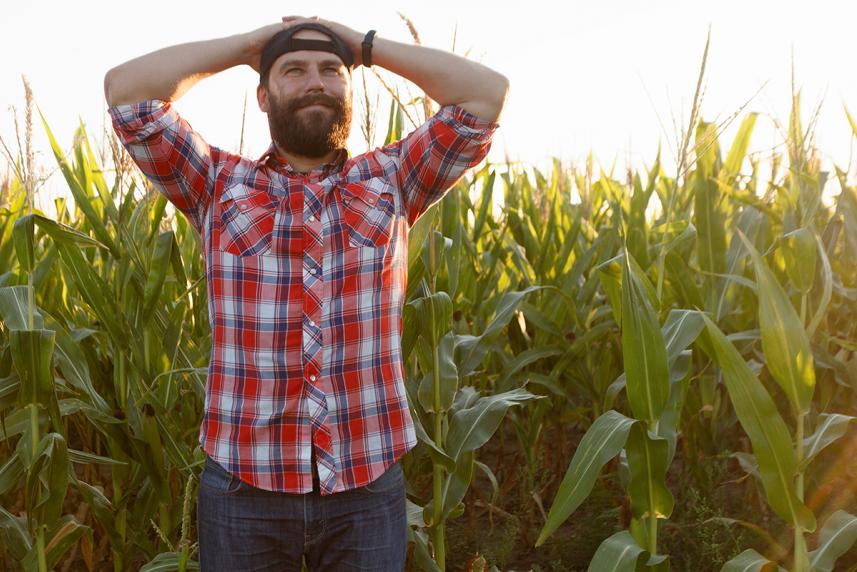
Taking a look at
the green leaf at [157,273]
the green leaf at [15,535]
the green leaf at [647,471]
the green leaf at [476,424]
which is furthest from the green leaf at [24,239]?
the green leaf at [647,471]

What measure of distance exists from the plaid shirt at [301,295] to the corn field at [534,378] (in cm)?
27

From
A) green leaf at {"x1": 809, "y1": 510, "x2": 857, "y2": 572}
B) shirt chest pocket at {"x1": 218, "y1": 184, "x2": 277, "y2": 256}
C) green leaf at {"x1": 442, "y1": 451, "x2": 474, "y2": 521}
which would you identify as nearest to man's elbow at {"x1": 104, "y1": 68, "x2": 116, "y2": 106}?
shirt chest pocket at {"x1": 218, "y1": 184, "x2": 277, "y2": 256}

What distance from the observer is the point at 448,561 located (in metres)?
3.61

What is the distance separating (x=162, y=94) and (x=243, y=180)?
0.95ft

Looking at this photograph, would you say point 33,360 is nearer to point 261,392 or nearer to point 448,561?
point 261,392

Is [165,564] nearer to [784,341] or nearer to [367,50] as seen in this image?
[367,50]

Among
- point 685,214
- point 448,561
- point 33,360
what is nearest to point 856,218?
point 685,214

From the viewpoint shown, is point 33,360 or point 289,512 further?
point 33,360

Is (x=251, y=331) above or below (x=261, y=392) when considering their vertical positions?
above

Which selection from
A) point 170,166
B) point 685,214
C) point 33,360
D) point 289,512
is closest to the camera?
point 289,512

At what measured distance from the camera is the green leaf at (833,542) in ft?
7.93

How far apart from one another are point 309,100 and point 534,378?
1.89 meters

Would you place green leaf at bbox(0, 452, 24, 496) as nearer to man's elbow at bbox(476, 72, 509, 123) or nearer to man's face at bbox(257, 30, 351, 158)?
man's face at bbox(257, 30, 351, 158)

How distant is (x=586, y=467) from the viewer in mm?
2203
